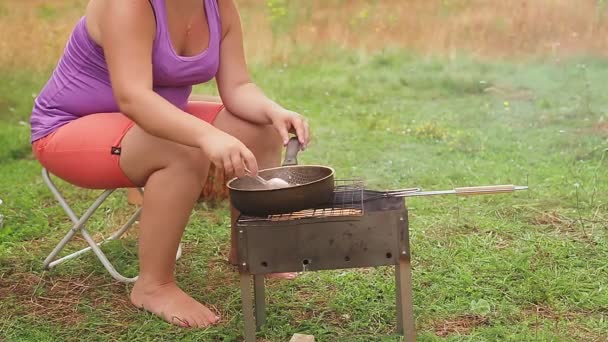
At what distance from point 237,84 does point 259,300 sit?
2.80 ft

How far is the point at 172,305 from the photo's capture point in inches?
119

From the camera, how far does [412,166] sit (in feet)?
16.7

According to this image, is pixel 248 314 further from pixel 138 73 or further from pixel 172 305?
pixel 138 73

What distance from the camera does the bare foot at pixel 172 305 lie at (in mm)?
2971

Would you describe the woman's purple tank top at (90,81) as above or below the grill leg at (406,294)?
above

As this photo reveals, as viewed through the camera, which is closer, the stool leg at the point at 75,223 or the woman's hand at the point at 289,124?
the woman's hand at the point at 289,124

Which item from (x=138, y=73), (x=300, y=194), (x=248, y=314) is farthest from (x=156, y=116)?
(x=248, y=314)

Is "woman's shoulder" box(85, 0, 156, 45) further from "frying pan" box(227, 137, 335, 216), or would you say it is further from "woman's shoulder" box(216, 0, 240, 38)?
"frying pan" box(227, 137, 335, 216)

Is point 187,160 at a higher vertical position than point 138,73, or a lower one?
lower

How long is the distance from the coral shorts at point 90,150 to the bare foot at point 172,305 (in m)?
0.40

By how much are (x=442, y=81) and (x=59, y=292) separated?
471 cm

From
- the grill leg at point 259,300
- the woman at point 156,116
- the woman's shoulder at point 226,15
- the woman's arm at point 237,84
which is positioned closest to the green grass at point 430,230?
the grill leg at point 259,300

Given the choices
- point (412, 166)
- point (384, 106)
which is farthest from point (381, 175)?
point (384, 106)

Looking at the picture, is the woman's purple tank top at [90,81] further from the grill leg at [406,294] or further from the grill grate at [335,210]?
the grill leg at [406,294]
